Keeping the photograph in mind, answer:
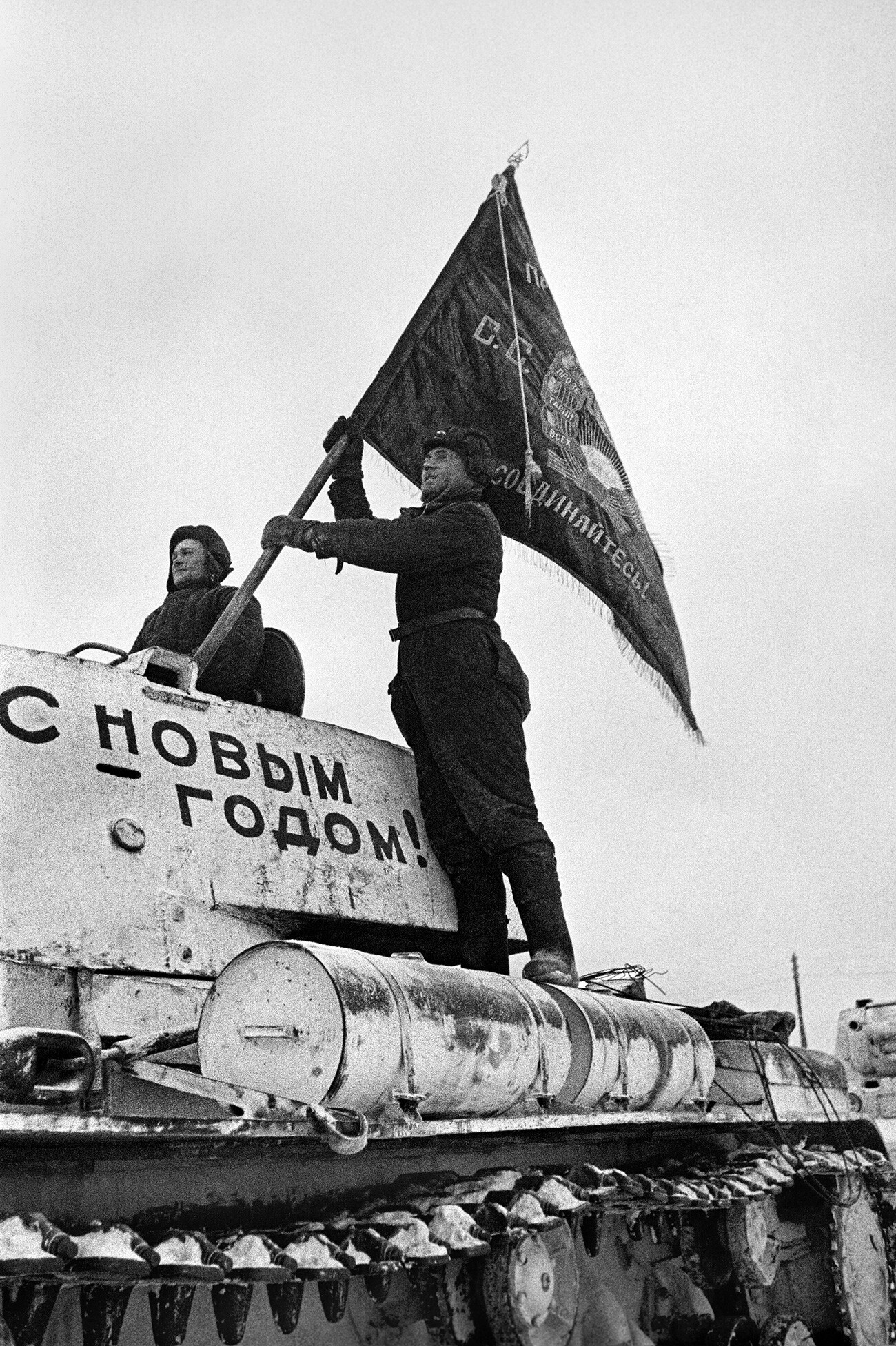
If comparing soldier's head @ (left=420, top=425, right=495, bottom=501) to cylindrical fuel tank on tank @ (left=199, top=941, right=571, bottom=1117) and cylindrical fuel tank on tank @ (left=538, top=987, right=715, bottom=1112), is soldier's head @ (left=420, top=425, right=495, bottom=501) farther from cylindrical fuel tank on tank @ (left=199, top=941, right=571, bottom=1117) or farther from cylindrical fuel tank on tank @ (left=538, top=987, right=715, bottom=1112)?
cylindrical fuel tank on tank @ (left=199, top=941, right=571, bottom=1117)

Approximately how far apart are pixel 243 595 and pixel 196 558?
28.4 inches

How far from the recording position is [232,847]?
18.2 feet

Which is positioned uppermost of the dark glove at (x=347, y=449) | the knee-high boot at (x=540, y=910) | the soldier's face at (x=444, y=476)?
the dark glove at (x=347, y=449)

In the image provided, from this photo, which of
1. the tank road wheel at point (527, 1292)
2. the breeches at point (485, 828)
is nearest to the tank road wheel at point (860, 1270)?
the breeches at point (485, 828)

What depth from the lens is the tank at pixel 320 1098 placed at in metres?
3.91

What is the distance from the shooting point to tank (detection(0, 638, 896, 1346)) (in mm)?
3910

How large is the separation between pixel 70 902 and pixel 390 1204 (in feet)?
4.44

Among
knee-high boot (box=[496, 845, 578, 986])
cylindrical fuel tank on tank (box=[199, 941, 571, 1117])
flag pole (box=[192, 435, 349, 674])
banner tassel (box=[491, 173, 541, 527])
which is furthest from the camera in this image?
banner tassel (box=[491, 173, 541, 527])

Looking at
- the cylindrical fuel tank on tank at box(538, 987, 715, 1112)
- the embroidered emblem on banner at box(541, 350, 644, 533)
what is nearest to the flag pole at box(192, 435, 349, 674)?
the embroidered emblem on banner at box(541, 350, 644, 533)

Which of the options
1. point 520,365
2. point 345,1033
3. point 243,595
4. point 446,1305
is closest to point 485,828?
point 243,595

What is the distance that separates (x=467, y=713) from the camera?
6.54m

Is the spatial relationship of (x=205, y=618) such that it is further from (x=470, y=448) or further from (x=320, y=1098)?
(x=320, y=1098)

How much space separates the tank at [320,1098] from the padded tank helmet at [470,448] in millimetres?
1342

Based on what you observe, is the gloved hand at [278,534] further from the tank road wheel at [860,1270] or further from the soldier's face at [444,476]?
the tank road wheel at [860,1270]
